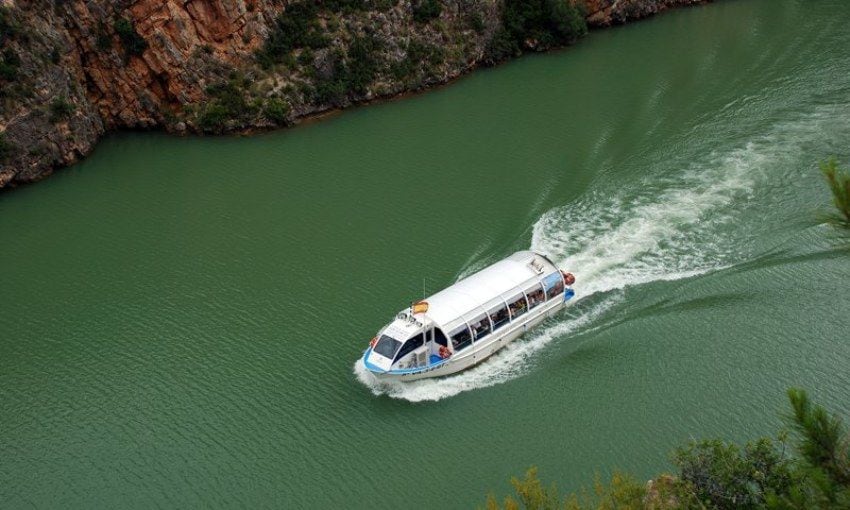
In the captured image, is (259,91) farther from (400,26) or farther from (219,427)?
(219,427)

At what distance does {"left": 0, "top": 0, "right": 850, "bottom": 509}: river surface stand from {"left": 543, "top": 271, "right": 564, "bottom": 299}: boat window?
804 millimetres

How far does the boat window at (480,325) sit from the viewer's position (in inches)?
805

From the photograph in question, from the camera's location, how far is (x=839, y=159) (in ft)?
90.2

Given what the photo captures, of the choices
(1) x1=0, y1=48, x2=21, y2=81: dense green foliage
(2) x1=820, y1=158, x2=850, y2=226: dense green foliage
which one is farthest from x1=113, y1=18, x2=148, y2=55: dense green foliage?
(2) x1=820, y1=158, x2=850, y2=226: dense green foliage

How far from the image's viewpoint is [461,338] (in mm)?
20297

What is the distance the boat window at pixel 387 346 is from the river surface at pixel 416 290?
88 cm

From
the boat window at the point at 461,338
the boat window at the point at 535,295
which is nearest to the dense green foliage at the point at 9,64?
the boat window at the point at 461,338

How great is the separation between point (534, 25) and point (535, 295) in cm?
2466

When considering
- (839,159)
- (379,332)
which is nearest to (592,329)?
(379,332)

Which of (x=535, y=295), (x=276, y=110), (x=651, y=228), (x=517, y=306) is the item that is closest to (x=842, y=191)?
(x=517, y=306)

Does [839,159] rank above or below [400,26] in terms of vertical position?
below

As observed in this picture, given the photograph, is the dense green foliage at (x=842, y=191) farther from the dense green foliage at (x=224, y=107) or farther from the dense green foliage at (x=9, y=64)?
the dense green foliage at (x=9, y=64)

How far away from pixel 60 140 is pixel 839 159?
2967cm

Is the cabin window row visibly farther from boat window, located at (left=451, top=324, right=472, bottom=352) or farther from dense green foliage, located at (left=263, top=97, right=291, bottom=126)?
dense green foliage, located at (left=263, top=97, right=291, bottom=126)
